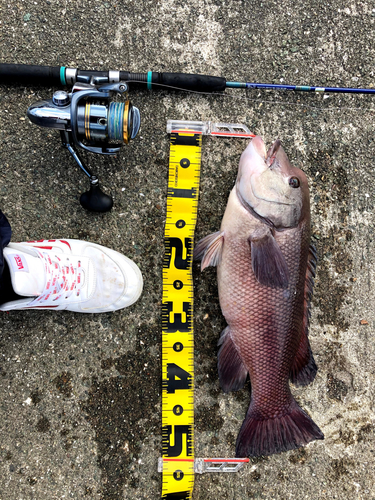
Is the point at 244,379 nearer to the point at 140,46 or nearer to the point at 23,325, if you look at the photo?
the point at 23,325

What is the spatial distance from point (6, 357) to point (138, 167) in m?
1.56

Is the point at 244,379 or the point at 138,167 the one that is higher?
the point at 138,167

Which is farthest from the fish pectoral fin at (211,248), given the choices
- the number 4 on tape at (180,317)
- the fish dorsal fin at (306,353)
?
the fish dorsal fin at (306,353)

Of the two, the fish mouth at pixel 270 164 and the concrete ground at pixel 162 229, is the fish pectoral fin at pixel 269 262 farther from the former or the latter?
the concrete ground at pixel 162 229

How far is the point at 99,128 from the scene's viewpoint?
6.39 feet

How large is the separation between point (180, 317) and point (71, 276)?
0.78 m

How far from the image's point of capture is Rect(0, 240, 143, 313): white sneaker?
74.3 inches

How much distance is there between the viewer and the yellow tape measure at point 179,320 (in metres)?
2.26

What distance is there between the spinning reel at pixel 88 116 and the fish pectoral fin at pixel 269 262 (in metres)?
1.02

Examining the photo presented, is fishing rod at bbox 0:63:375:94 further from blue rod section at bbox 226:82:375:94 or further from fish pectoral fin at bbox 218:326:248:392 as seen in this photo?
fish pectoral fin at bbox 218:326:248:392

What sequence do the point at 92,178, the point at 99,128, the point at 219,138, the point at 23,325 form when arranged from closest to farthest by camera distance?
1. the point at 99,128
2. the point at 92,178
3. the point at 23,325
4. the point at 219,138

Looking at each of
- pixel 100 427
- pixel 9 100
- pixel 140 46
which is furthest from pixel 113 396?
pixel 140 46

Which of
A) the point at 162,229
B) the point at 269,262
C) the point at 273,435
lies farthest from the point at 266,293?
the point at 273,435

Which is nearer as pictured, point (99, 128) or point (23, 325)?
point (99, 128)
